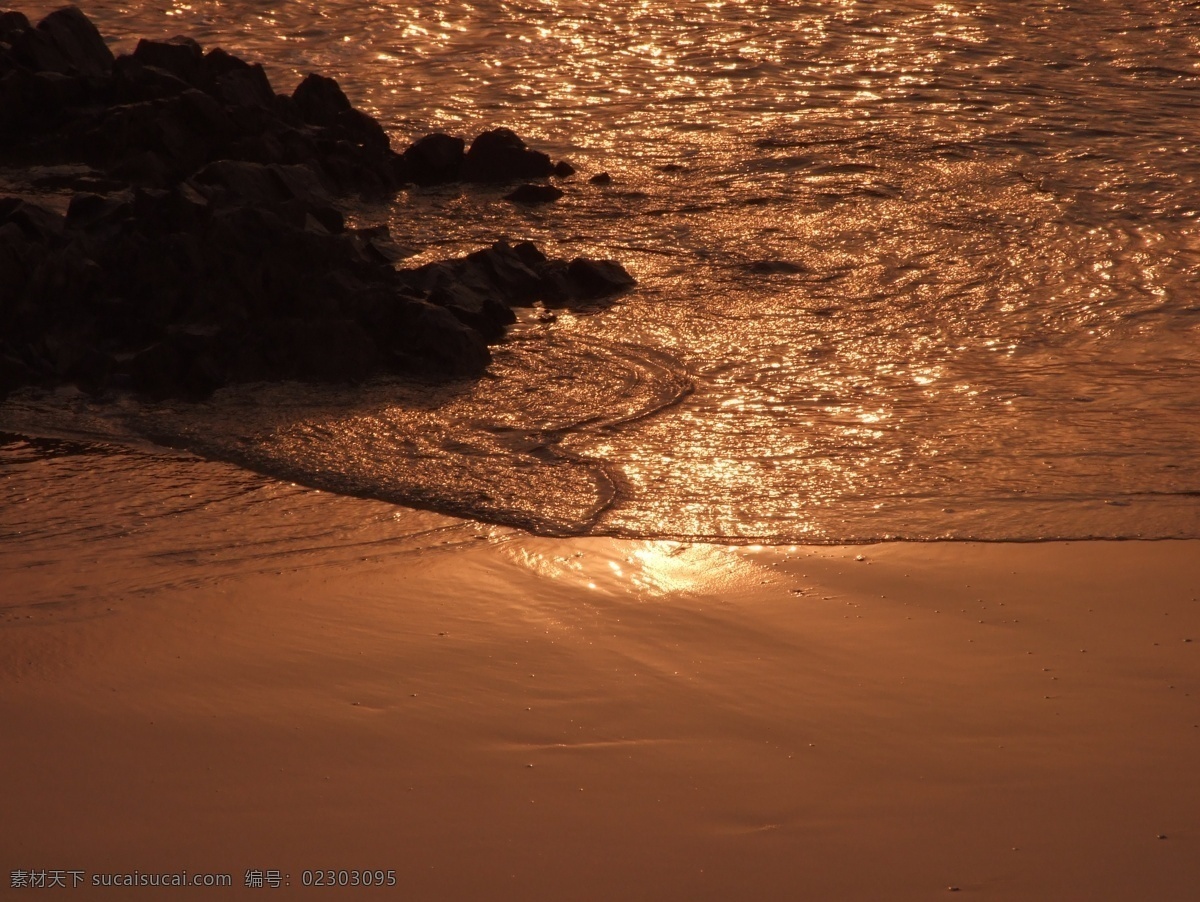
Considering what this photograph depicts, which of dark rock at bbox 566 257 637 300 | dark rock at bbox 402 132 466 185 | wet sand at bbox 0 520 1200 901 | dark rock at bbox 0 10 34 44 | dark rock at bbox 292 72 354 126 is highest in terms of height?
dark rock at bbox 0 10 34 44

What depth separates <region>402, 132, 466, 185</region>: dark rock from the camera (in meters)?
10.4

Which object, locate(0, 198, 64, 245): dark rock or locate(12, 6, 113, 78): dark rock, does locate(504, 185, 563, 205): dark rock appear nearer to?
locate(0, 198, 64, 245): dark rock

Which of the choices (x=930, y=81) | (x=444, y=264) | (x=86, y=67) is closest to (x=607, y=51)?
(x=930, y=81)

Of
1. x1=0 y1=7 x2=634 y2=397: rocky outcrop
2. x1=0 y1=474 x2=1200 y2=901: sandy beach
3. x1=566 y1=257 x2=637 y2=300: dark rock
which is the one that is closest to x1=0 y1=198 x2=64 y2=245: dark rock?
x1=0 y1=7 x2=634 y2=397: rocky outcrop

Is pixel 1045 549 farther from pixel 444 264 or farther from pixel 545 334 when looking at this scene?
pixel 444 264

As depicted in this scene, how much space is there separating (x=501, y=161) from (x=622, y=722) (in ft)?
24.2

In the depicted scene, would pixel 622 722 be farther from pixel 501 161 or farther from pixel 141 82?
pixel 141 82

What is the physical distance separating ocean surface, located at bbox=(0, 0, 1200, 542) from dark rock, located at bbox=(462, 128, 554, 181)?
1.02 feet

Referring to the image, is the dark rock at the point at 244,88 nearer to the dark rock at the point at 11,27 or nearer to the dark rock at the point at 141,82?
the dark rock at the point at 141,82

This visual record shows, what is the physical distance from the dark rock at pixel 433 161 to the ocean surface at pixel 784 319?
0.86ft

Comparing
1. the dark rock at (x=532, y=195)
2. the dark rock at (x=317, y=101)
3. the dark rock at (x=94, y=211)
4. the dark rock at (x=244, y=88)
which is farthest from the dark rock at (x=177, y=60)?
the dark rock at (x=94, y=211)

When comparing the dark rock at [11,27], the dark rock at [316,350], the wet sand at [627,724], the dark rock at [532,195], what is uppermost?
the dark rock at [11,27]

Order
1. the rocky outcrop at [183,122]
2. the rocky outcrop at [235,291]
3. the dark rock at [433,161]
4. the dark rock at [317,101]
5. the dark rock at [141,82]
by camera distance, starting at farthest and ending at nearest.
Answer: the dark rock at [317,101], the dark rock at [433,161], the dark rock at [141,82], the rocky outcrop at [183,122], the rocky outcrop at [235,291]

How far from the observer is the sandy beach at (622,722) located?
310 centimetres
